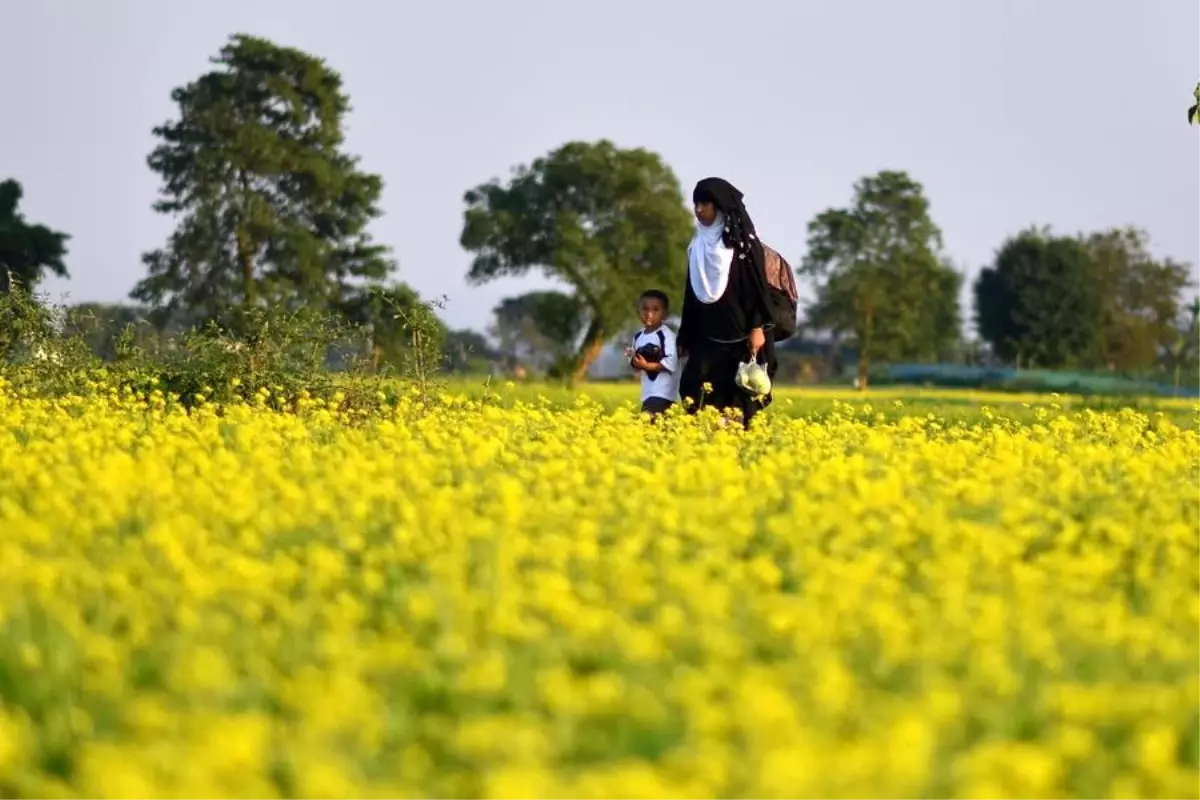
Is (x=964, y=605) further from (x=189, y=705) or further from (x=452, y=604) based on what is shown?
(x=189, y=705)

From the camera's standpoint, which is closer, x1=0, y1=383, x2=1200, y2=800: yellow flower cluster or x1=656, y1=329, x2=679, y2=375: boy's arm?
x1=0, y1=383, x2=1200, y2=800: yellow flower cluster

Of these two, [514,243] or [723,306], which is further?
[514,243]

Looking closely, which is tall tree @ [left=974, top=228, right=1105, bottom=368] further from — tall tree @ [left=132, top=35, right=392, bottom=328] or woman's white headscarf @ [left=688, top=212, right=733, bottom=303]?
woman's white headscarf @ [left=688, top=212, right=733, bottom=303]

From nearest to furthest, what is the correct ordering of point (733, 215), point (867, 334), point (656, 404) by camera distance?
point (733, 215)
point (656, 404)
point (867, 334)

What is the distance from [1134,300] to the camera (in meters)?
67.4

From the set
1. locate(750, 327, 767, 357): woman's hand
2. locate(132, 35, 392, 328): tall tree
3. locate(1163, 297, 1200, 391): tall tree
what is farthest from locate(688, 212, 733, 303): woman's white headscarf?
locate(1163, 297, 1200, 391): tall tree

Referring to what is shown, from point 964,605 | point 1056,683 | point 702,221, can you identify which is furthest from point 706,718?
point 702,221

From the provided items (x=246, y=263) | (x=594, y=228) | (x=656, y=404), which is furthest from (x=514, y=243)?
(x=656, y=404)

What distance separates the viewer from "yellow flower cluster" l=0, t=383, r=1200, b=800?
3.03 m

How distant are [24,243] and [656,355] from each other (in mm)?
31308

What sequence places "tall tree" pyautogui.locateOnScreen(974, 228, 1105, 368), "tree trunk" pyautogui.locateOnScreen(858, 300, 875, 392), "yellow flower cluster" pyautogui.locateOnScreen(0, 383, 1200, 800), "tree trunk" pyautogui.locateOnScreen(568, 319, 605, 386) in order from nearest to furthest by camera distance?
"yellow flower cluster" pyautogui.locateOnScreen(0, 383, 1200, 800), "tree trunk" pyautogui.locateOnScreen(568, 319, 605, 386), "tree trunk" pyautogui.locateOnScreen(858, 300, 875, 392), "tall tree" pyautogui.locateOnScreen(974, 228, 1105, 368)

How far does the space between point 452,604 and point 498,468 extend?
260 cm

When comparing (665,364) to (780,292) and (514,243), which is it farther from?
(514,243)

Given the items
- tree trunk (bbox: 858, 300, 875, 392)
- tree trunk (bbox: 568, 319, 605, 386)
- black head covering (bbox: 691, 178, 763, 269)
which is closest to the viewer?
black head covering (bbox: 691, 178, 763, 269)
